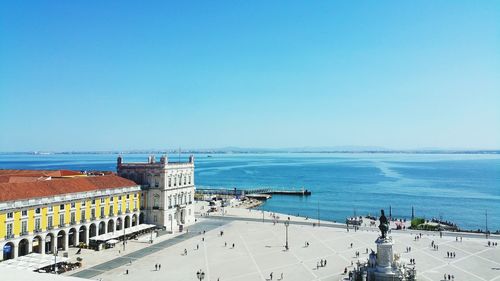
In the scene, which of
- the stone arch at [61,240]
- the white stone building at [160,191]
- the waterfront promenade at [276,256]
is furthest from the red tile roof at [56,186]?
the waterfront promenade at [276,256]

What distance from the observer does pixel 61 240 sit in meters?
55.8

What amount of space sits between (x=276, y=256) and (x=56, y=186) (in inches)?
1164

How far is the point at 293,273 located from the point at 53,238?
96.4 feet

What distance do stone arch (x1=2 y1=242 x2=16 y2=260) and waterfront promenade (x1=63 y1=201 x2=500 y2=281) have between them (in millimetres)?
8508

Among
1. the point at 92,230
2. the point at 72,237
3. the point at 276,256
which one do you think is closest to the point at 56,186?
the point at 72,237

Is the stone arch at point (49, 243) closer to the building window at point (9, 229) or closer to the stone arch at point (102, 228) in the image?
the building window at point (9, 229)

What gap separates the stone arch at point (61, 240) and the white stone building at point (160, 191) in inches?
701

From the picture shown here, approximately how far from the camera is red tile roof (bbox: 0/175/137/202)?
164 feet

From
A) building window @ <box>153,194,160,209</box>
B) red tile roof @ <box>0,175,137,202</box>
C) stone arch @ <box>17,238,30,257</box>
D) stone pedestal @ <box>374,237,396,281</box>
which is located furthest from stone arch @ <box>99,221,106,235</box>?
stone pedestal @ <box>374,237,396,281</box>

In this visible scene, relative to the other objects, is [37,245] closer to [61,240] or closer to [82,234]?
[61,240]

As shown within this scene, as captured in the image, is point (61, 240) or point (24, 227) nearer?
point (24, 227)

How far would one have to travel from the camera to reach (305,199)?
134375 millimetres

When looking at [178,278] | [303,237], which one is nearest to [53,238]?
[178,278]

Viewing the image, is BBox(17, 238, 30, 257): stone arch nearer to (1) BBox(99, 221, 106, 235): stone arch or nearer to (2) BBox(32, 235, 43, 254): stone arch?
(2) BBox(32, 235, 43, 254): stone arch
